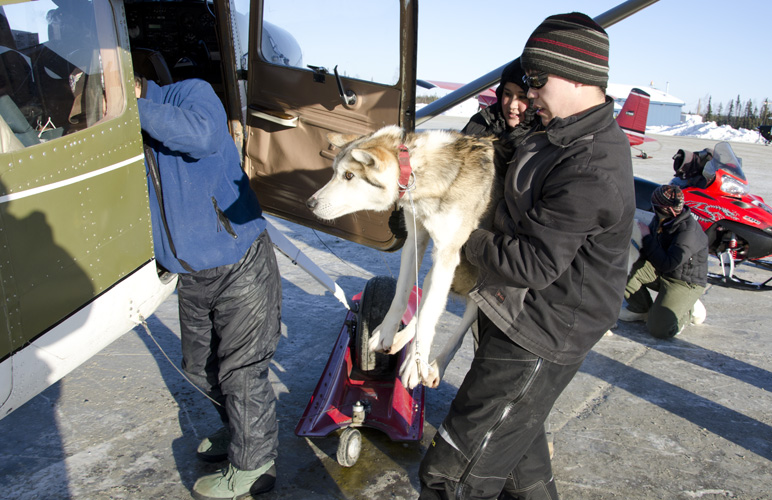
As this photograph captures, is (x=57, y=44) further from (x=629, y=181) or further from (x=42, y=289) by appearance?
(x=629, y=181)

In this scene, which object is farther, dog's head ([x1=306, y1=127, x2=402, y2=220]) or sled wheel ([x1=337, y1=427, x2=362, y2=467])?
sled wheel ([x1=337, y1=427, x2=362, y2=467])

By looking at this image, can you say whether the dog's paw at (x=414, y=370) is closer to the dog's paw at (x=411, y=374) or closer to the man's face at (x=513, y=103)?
the dog's paw at (x=411, y=374)

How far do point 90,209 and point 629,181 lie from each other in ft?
7.33

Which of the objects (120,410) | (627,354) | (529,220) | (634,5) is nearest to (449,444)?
(529,220)

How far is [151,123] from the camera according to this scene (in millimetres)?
2549

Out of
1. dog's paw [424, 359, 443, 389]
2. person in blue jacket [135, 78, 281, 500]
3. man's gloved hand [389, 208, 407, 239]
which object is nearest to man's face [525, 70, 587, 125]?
dog's paw [424, 359, 443, 389]

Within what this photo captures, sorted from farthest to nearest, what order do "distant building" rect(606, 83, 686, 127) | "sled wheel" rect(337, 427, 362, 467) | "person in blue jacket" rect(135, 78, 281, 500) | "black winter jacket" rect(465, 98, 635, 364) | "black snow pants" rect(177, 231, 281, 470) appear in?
"distant building" rect(606, 83, 686, 127) < "sled wheel" rect(337, 427, 362, 467) < "black snow pants" rect(177, 231, 281, 470) < "person in blue jacket" rect(135, 78, 281, 500) < "black winter jacket" rect(465, 98, 635, 364)

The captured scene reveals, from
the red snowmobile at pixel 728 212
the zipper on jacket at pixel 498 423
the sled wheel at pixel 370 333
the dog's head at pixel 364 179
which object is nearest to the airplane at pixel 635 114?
the red snowmobile at pixel 728 212

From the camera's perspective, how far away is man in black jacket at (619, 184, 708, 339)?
539cm

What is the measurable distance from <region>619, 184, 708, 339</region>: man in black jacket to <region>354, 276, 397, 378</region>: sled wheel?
301 centimetres

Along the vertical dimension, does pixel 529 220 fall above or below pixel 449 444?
above

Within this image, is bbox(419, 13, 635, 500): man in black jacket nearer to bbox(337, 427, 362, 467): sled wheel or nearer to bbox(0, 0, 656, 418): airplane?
bbox(337, 427, 362, 467): sled wheel

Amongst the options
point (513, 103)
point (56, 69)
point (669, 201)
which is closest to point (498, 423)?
point (513, 103)

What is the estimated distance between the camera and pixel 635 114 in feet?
37.7
